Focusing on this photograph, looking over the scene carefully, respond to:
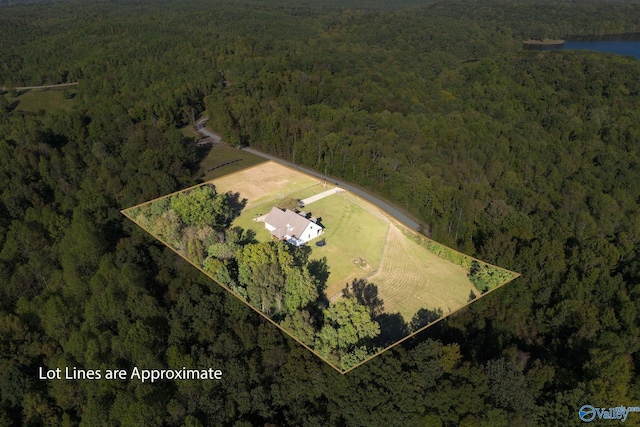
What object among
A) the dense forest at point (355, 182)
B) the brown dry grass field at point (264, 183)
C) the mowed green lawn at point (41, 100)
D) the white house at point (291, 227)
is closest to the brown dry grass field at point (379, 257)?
the brown dry grass field at point (264, 183)

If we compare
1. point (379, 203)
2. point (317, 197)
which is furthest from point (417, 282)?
point (379, 203)

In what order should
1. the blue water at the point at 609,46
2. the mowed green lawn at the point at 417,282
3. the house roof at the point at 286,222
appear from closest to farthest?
the mowed green lawn at the point at 417,282, the house roof at the point at 286,222, the blue water at the point at 609,46

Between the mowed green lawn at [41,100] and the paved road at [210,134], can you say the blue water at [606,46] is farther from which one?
the mowed green lawn at [41,100]

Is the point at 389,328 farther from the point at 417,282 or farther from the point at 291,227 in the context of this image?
the point at 291,227

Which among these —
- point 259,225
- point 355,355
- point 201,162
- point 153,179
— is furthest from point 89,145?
point 355,355

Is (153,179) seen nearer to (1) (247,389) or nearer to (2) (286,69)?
(1) (247,389)

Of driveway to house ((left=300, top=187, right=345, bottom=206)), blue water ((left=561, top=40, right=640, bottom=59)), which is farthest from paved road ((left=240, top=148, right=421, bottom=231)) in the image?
blue water ((left=561, top=40, right=640, bottom=59))
